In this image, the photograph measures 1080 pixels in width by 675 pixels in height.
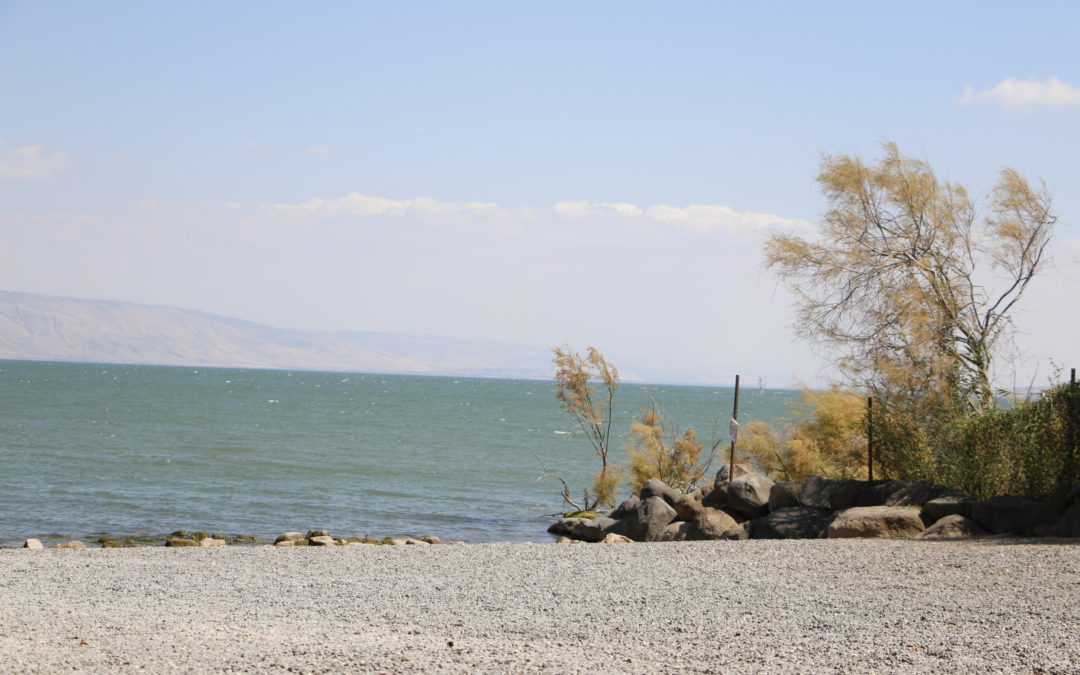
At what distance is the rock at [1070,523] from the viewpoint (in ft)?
41.5

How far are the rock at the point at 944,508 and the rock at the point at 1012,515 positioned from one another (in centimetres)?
15

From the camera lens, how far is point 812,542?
13.0 meters

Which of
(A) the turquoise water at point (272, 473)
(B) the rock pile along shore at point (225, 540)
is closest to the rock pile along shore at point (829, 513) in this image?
(B) the rock pile along shore at point (225, 540)

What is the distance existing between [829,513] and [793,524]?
2.00 ft

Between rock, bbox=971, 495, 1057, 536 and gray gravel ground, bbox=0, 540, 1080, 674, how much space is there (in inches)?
33.5

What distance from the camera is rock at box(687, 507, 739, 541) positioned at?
15.4m

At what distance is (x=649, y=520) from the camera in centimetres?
1683

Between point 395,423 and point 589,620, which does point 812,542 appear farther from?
point 395,423

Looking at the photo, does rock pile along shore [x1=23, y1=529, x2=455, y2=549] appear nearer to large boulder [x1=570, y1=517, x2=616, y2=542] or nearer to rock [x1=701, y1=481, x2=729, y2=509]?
large boulder [x1=570, y1=517, x2=616, y2=542]

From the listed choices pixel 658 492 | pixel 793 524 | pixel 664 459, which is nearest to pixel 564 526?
pixel 658 492

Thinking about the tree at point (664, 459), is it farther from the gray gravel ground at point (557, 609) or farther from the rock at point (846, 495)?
the gray gravel ground at point (557, 609)

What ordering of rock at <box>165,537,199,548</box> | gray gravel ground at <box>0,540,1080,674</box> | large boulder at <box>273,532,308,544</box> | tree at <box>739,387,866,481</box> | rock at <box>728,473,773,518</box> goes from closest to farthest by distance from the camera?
1. gray gravel ground at <box>0,540,1080,674</box>
2. rock at <box>728,473,773,518</box>
3. rock at <box>165,537,199,548</box>
4. large boulder at <box>273,532,308,544</box>
5. tree at <box>739,387,866,481</box>

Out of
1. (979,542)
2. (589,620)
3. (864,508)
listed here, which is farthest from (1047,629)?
(864,508)

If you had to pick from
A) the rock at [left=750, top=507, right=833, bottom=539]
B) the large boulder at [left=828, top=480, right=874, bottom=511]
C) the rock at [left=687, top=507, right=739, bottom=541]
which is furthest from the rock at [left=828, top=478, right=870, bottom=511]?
the rock at [left=687, top=507, right=739, bottom=541]
